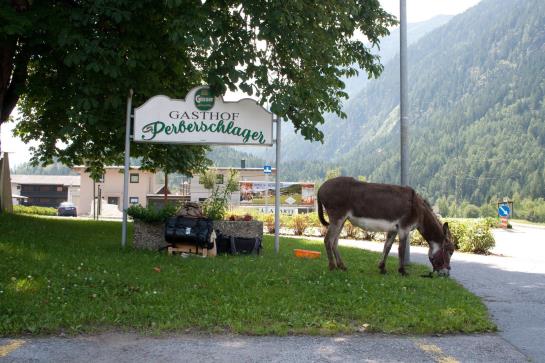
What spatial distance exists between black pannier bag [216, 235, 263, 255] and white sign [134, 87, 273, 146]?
2083mm

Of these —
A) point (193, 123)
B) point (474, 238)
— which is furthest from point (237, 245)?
point (474, 238)

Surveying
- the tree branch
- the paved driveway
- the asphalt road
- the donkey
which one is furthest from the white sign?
the asphalt road

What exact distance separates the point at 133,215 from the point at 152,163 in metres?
10.8

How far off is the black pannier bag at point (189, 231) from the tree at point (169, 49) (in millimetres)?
3008

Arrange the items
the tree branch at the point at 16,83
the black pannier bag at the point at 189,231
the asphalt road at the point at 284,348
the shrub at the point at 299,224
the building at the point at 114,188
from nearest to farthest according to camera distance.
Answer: the asphalt road at the point at 284,348
the black pannier bag at the point at 189,231
the tree branch at the point at 16,83
the shrub at the point at 299,224
the building at the point at 114,188

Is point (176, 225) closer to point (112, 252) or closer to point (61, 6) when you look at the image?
point (112, 252)

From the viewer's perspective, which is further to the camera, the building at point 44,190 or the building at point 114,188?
the building at point 44,190

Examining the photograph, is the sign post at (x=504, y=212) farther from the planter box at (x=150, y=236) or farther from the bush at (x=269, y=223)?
the planter box at (x=150, y=236)

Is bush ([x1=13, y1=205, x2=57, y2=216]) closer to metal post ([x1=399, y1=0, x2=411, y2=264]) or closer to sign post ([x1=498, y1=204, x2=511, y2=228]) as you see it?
metal post ([x1=399, y1=0, x2=411, y2=264])

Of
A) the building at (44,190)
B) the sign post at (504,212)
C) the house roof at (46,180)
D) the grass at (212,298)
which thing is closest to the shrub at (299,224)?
the grass at (212,298)

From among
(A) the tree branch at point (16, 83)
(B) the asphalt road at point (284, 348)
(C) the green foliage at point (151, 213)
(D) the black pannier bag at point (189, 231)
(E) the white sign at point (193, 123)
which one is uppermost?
(A) the tree branch at point (16, 83)

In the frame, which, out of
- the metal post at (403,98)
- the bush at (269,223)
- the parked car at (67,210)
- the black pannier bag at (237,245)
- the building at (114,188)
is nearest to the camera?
the black pannier bag at (237,245)

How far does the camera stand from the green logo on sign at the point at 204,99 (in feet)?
41.3

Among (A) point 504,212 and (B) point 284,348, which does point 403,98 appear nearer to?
(B) point 284,348
